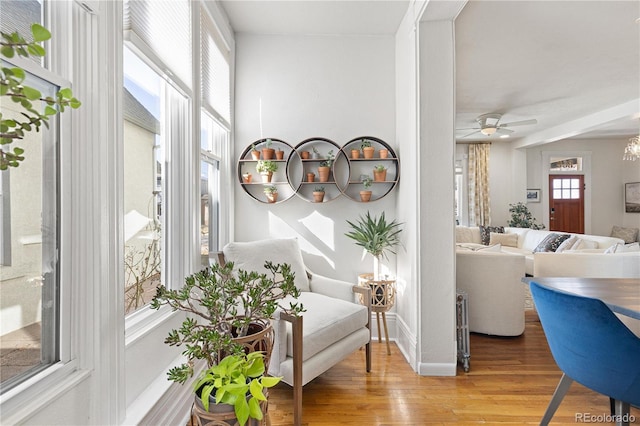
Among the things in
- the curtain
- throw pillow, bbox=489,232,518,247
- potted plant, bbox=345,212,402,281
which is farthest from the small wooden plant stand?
the curtain

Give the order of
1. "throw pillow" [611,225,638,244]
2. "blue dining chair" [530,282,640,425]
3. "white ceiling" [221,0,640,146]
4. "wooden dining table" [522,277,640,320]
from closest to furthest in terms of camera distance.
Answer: "blue dining chair" [530,282,640,425], "wooden dining table" [522,277,640,320], "white ceiling" [221,0,640,146], "throw pillow" [611,225,638,244]

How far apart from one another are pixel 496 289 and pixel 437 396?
130 cm

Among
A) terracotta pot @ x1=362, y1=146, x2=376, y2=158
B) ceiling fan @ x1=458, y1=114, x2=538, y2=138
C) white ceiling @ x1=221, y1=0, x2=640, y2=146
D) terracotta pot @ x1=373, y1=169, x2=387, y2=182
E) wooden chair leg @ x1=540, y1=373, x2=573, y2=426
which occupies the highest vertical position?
white ceiling @ x1=221, y1=0, x2=640, y2=146

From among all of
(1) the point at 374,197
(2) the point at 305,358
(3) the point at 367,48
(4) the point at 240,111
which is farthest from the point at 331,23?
(2) the point at 305,358

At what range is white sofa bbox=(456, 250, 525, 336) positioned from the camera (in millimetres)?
2934

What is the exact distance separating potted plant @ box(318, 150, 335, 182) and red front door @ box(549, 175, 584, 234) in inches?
273

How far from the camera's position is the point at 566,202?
24.6 ft

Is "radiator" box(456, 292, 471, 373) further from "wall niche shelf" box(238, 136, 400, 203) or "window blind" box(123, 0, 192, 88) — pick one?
"window blind" box(123, 0, 192, 88)

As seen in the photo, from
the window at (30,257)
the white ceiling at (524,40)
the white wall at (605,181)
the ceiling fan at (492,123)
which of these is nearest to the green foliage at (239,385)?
the window at (30,257)

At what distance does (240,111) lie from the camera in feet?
9.92

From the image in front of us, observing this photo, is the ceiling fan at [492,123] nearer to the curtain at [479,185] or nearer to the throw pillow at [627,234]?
the curtain at [479,185]

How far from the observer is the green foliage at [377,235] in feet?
8.99

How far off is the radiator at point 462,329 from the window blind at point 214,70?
2.39 meters

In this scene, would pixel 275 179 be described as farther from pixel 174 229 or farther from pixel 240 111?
pixel 174 229
